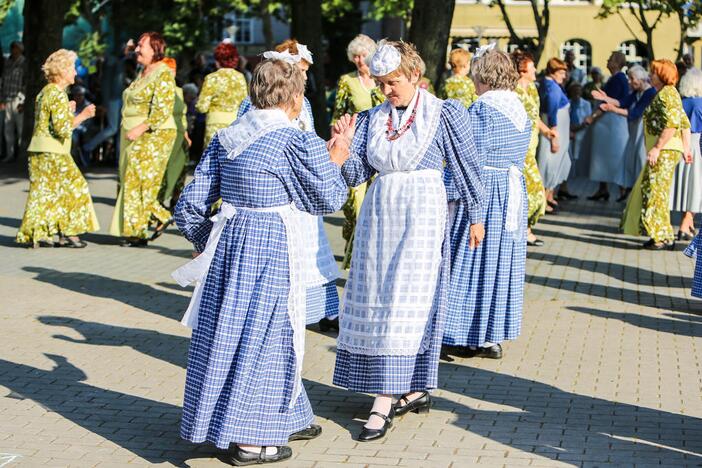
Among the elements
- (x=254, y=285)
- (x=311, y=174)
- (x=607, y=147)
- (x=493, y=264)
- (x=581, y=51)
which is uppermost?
(x=581, y=51)

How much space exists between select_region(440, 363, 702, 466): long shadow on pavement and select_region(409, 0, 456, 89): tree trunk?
33.7 feet

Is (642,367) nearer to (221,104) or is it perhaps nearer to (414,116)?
(414,116)

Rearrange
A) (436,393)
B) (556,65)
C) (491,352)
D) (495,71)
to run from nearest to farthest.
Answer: (436,393) < (495,71) < (491,352) < (556,65)

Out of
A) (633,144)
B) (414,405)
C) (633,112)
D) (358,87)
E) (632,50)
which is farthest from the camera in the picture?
(632,50)

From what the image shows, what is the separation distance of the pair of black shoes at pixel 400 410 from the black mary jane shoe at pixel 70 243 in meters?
6.69

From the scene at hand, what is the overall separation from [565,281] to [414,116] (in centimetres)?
515

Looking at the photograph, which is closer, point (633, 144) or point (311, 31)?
point (633, 144)

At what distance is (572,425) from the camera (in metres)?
6.73

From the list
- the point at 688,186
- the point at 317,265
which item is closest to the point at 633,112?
the point at 688,186

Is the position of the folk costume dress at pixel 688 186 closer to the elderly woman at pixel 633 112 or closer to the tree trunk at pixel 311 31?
the elderly woman at pixel 633 112

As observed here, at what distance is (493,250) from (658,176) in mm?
5453

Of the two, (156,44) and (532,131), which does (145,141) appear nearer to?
(156,44)

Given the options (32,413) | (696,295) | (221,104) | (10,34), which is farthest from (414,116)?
(10,34)

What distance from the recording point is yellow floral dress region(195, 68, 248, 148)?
41.2 feet
